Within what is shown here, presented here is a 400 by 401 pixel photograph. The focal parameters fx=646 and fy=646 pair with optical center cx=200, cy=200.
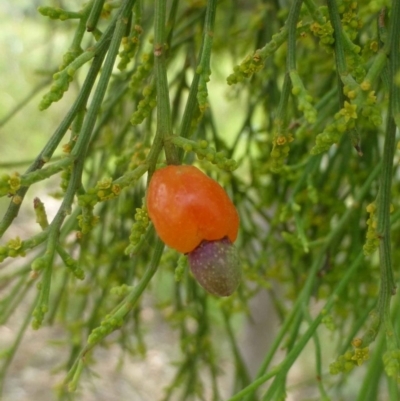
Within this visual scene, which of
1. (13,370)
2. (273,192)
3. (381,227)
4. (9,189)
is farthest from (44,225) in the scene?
(13,370)

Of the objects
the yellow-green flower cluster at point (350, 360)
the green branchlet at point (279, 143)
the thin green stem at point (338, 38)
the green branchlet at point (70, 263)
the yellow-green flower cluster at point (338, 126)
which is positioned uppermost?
the thin green stem at point (338, 38)

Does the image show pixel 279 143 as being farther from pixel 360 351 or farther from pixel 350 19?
pixel 360 351

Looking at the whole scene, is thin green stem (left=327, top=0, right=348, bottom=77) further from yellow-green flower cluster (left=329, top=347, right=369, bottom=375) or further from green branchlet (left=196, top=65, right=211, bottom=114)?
yellow-green flower cluster (left=329, top=347, right=369, bottom=375)

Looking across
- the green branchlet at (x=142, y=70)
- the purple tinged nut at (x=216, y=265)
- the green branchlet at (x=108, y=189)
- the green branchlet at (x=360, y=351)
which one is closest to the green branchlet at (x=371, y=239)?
the green branchlet at (x=360, y=351)

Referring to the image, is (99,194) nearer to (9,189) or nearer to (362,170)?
(9,189)

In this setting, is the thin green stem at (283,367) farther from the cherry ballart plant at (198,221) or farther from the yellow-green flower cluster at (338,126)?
the yellow-green flower cluster at (338,126)
